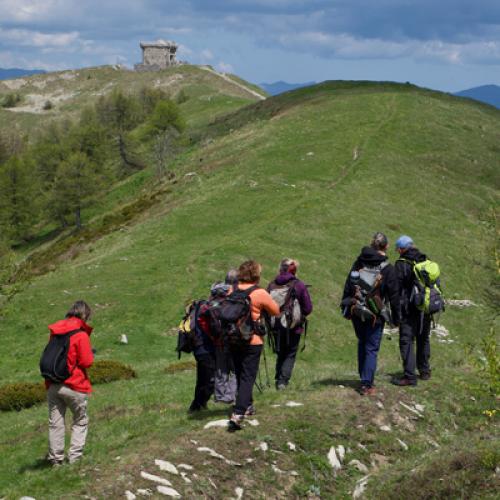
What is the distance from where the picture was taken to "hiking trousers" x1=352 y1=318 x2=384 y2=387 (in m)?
15.6

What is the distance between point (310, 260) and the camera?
37781mm

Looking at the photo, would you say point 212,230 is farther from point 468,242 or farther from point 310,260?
point 468,242

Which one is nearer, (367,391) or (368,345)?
(368,345)

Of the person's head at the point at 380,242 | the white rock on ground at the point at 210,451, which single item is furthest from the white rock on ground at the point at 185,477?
the person's head at the point at 380,242

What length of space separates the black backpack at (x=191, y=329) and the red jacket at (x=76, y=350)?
95.3 inches

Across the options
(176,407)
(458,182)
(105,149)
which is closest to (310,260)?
(176,407)

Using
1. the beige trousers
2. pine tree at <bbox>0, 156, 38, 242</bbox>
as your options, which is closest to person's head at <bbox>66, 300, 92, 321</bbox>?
the beige trousers

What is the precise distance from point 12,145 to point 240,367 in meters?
158

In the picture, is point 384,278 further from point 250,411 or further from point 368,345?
point 250,411

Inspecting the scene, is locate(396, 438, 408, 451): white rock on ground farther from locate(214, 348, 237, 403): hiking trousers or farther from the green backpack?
locate(214, 348, 237, 403): hiking trousers

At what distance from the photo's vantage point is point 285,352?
16.4 meters

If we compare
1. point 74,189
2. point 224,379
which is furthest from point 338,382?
point 74,189

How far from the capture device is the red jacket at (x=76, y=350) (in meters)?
12.5

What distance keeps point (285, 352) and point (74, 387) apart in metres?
5.68
